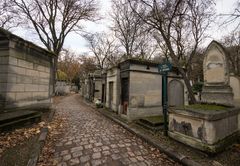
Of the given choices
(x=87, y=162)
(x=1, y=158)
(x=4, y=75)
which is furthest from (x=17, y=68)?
(x=87, y=162)

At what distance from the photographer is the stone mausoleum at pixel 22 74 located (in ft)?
20.4

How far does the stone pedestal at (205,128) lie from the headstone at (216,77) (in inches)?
26.4

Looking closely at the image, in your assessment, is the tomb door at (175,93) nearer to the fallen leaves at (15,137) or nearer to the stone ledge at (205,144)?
the stone ledge at (205,144)

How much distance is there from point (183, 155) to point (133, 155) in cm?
139

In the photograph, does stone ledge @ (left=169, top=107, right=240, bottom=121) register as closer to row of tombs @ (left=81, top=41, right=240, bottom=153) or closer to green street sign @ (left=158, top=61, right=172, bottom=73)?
row of tombs @ (left=81, top=41, right=240, bottom=153)

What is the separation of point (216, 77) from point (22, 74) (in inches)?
353

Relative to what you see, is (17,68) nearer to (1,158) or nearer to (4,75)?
(4,75)

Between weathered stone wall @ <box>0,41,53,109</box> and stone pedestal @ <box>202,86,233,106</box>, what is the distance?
8.54 meters

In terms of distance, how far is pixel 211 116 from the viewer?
3.95 meters

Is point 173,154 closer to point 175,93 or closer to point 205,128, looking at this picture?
point 205,128

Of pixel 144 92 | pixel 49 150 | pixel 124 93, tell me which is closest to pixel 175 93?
pixel 144 92

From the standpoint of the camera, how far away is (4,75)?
6.19 metres

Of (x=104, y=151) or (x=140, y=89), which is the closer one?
(x=104, y=151)

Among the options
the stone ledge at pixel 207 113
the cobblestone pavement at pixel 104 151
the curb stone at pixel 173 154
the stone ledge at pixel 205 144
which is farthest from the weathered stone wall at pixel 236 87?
the cobblestone pavement at pixel 104 151
